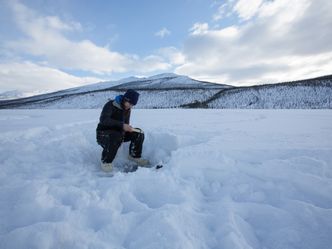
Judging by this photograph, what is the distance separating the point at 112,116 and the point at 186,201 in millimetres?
1942

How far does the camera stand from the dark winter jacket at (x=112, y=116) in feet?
11.7

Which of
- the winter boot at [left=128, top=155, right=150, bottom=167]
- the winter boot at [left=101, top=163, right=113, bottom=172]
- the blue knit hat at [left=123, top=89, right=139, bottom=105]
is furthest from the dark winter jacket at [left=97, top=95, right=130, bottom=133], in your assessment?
the winter boot at [left=128, top=155, right=150, bottom=167]

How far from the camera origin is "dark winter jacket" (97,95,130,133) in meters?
3.58

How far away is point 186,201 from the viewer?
223 centimetres

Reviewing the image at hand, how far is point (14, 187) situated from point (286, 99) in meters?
26.0

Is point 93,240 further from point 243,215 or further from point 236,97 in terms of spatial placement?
point 236,97

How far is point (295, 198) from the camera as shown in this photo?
220 cm

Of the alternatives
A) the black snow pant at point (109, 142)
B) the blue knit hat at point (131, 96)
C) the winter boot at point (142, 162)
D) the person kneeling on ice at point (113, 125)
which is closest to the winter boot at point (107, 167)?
the person kneeling on ice at point (113, 125)

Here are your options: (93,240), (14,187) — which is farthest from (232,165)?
(14,187)

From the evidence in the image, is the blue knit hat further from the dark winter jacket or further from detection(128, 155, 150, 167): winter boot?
detection(128, 155, 150, 167): winter boot

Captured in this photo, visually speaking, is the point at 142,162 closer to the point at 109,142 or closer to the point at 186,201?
the point at 109,142

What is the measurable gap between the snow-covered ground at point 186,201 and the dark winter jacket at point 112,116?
2.14 feet

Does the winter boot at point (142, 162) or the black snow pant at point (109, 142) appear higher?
the black snow pant at point (109, 142)

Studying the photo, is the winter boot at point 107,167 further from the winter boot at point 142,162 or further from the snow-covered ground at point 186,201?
the winter boot at point 142,162
